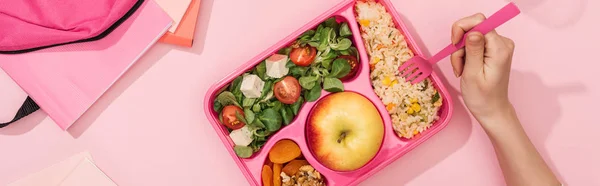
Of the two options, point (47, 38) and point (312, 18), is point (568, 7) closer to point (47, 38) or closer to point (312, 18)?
point (312, 18)

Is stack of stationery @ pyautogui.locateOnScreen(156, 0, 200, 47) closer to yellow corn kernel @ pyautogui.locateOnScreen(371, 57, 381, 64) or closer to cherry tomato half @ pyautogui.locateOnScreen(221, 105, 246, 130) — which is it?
cherry tomato half @ pyautogui.locateOnScreen(221, 105, 246, 130)

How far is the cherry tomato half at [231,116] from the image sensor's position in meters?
0.85

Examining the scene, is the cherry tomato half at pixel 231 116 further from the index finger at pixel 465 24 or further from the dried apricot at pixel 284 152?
the index finger at pixel 465 24

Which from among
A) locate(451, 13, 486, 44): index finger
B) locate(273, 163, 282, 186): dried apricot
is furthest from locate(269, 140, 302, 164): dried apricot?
locate(451, 13, 486, 44): index finger

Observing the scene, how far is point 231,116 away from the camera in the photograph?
85 cm

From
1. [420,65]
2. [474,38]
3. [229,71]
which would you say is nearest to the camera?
[474,38]

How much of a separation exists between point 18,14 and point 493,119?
856 mm

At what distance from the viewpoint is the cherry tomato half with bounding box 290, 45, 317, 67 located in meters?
0.85

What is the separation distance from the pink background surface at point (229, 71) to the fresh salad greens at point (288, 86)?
0.08 m

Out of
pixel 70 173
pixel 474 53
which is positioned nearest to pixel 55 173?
pixel 70 173

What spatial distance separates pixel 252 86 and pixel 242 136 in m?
0.09

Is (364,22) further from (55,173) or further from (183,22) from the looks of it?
(55,173)

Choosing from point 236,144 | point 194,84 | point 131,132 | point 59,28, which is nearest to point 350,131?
point 236,144

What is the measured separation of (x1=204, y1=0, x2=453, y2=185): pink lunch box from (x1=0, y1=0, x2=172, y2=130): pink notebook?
0.59 feet
